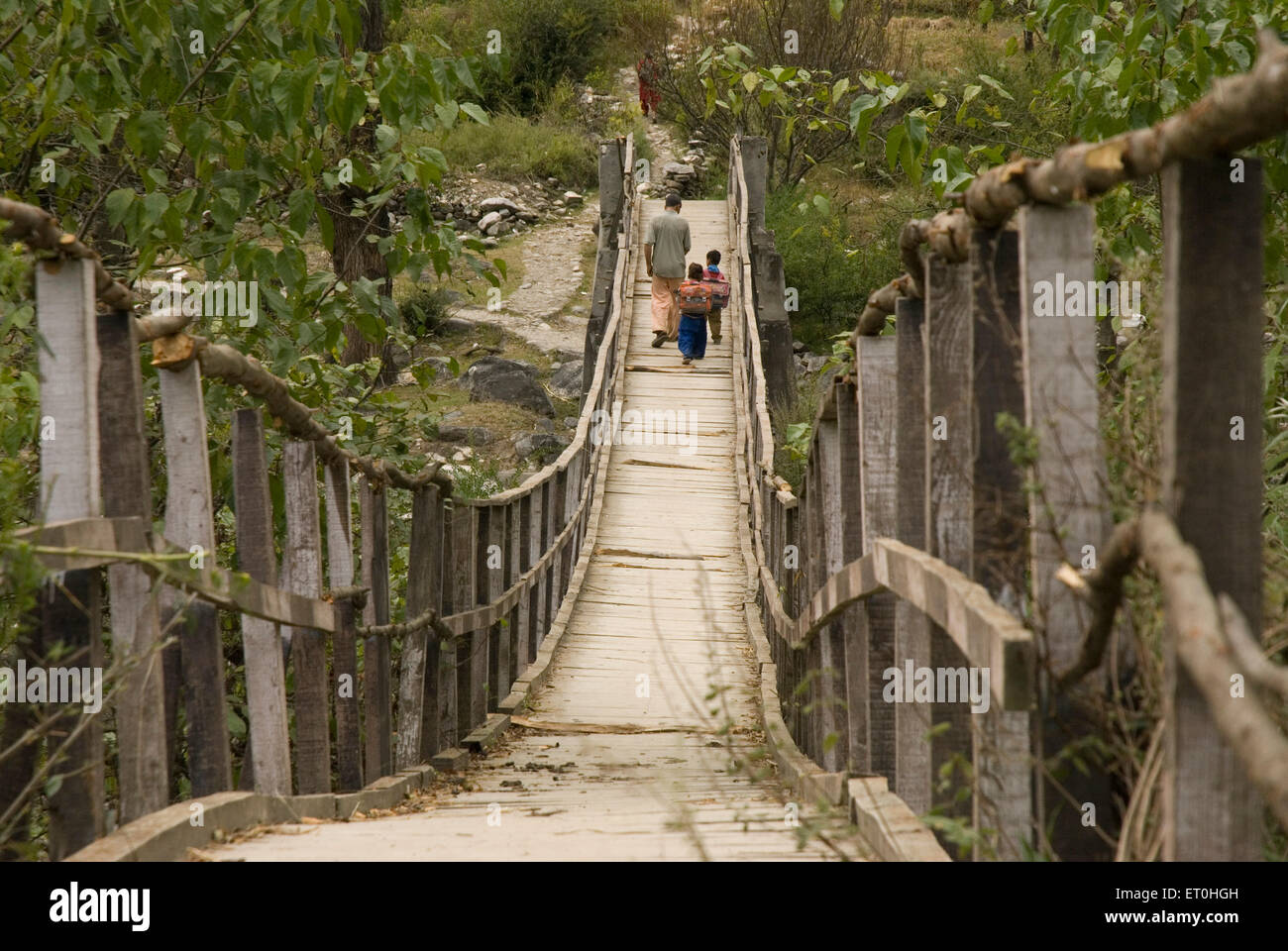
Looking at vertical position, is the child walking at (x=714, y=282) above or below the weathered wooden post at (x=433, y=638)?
above

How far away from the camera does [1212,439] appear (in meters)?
1.63

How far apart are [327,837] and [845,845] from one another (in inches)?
47.3

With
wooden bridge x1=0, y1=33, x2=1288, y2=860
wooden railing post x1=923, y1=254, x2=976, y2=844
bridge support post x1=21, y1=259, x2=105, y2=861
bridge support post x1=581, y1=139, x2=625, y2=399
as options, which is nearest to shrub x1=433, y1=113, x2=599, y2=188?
bridge support post x1=581, y1=139, x2=625, y2=399

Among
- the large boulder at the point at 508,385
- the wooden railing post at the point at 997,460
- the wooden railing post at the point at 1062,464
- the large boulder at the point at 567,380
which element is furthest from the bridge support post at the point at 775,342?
the wooden railing post at the point at 1062,464

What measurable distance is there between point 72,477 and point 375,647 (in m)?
2.14

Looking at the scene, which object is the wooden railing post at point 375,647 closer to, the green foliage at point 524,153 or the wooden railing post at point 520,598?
the wooden railing post at point 520,598

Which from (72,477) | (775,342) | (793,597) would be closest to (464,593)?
(793,597)

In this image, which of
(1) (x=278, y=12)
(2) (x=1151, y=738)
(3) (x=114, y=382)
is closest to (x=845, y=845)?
(2) (x=1151, y=738)

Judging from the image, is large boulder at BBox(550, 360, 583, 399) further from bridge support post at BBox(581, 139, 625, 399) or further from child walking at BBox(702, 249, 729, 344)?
child walking at BBox(702, 249, 729, 344)

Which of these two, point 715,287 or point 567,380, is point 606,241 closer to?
point 567,380

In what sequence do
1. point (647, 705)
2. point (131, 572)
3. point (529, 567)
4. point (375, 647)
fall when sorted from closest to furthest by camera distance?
point (131, 572) < point (375, 647) < point (647, 705) < point (529, 567)

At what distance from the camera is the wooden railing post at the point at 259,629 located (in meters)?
3.57

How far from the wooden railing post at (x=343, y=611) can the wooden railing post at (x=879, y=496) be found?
5.88ft

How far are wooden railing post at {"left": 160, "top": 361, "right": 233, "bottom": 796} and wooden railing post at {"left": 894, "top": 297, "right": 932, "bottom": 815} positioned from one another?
5.26 ft
